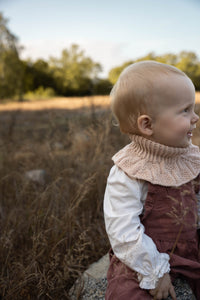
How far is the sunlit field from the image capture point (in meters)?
1.45

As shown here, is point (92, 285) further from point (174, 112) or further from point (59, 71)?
point (59, 71)

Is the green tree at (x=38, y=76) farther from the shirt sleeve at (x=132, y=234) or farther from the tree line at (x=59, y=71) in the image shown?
the shirt sleeve at (x=132, y=234)

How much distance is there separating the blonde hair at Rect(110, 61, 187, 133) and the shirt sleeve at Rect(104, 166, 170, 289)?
0.80ft

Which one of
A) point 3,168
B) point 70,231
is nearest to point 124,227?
point 70,231

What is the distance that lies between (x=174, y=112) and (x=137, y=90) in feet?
0.54

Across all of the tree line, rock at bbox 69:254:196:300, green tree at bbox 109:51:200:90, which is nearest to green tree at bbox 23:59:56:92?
the tree line

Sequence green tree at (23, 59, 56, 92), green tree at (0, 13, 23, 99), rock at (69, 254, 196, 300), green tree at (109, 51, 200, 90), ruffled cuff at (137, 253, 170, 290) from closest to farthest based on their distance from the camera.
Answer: ruffled cuff at (137, 253, 170, 290)
rock at (69, 254, 196, 300)
green tree at (109, 51, 200, 90)
green tree at (0, 13, 23, 99)
green tree at (23, 59, 56, 92)

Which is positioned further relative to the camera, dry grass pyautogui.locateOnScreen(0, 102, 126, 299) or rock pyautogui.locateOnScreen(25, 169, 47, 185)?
rock pyautogui.locateOnScreen(25, 169, 47, 185)

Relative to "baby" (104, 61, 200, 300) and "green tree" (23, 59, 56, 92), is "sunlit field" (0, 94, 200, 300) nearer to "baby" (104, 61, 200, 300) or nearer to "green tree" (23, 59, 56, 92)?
"baby" (104, 61, 200, 300)

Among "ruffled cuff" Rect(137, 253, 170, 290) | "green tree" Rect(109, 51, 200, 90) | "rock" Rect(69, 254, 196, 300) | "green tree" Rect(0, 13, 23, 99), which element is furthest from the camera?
"green tree" Rect(0, 13, 23, 99)

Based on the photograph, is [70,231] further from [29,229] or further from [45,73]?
[45,73]

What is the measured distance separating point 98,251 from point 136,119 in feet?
3.33

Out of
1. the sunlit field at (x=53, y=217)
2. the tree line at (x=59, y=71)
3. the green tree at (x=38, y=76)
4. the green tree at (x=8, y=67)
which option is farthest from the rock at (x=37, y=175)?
the green tree at (x=38, y=76)

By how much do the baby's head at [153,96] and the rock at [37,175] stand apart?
160 centimetres
